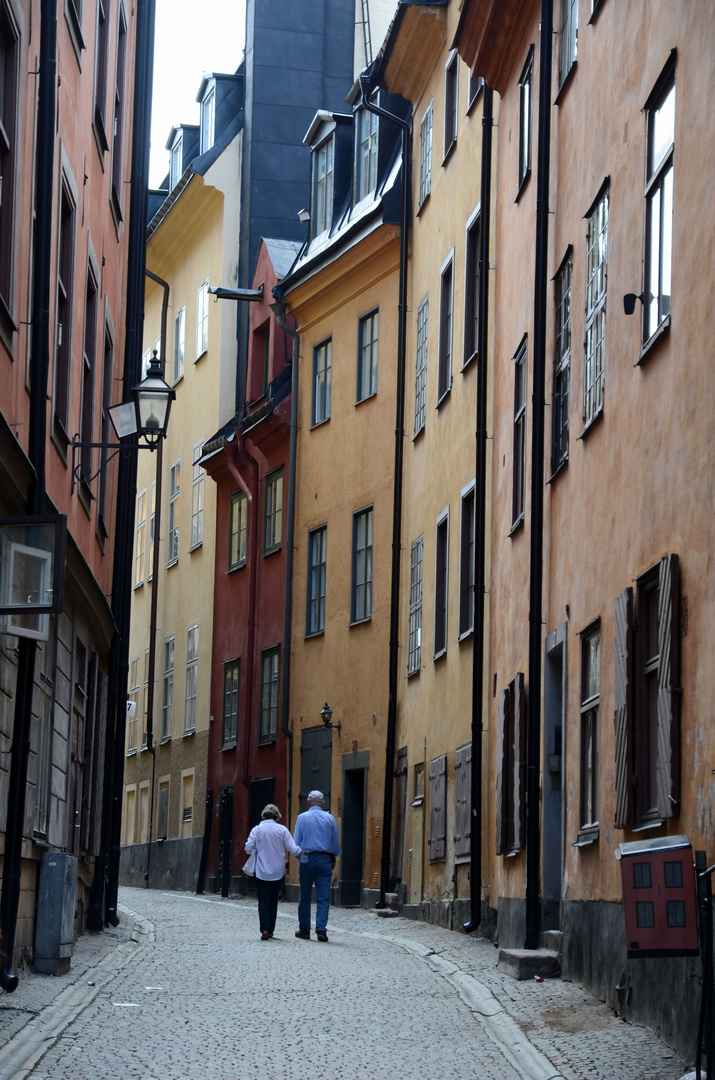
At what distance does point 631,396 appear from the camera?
1127 centimetres

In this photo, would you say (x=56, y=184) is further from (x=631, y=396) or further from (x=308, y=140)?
(x=308, y=140)

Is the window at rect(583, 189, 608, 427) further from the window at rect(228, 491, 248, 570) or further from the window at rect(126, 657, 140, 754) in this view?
the window at rect(126, 657, 140, 754)

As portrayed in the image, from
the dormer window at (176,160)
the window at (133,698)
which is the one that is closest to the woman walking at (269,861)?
the window at (133,698)

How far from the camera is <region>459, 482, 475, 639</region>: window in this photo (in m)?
20.0

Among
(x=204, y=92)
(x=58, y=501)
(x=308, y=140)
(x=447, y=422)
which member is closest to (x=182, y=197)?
(x=204, y=92)

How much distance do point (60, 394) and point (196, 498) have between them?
2063 cm

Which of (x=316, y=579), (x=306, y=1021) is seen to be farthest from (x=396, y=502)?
(x=306, y=1021)

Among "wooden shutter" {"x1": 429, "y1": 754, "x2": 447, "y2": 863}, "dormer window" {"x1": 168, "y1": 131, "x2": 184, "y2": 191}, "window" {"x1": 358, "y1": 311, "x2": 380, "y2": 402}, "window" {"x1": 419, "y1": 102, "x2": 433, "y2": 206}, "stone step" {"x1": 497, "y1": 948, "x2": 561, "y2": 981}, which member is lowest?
"stone step" {"x1": 497, "y1": 948, "x2": 561, "y2": 981}

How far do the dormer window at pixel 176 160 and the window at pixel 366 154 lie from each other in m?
12.0

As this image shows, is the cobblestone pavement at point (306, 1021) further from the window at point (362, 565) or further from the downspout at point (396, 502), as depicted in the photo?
the window at point (362, 565)

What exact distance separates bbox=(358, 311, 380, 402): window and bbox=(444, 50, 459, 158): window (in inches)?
161

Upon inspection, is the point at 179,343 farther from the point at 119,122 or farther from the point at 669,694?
the point at 669,694

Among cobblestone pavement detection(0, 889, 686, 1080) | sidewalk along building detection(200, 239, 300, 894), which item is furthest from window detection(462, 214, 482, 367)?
sidewalk along building detection(200, 239, 300, 894)

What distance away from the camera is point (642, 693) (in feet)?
34.8
